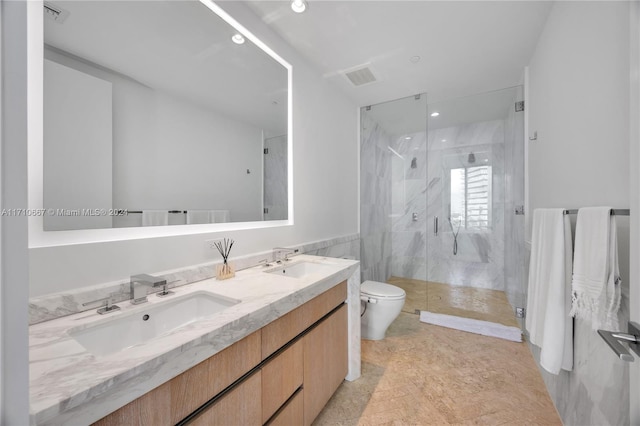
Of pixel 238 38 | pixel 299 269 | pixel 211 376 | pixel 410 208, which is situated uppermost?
pixel 238 38

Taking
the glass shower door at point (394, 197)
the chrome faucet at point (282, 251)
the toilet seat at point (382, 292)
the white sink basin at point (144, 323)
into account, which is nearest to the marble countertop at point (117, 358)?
the white sink basin at point (144, 323)

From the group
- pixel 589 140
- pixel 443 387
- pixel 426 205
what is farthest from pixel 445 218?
pixel 589 140

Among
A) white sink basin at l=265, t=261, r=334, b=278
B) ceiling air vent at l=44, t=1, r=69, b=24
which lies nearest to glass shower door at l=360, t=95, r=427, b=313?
white sink basin at l=265, t=261, r=334, b=278

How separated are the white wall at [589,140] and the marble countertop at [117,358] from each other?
1280 millimetres

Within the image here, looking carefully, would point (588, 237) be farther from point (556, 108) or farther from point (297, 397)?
point (297, 397)

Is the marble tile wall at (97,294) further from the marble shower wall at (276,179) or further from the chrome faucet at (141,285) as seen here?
the marble shower wall at (276,179)

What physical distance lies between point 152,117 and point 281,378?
137cm

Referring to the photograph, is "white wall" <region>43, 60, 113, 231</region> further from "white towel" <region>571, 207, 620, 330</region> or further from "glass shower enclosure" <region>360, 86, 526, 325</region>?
"glass shower enclosure" <region>360, 86, 526, 325</region>

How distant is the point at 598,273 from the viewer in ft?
3.02

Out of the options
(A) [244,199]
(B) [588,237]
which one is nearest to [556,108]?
(B) [588,237]

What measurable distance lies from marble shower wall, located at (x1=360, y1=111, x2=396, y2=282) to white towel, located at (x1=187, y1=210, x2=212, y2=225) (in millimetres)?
2124

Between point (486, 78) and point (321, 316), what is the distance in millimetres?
2753

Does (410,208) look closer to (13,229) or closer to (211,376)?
(211,376)

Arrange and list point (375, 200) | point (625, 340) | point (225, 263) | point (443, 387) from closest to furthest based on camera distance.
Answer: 1. point (625, 340)
2. point (225, 263)
3. point (443, 387)
4. point (375, 200)
